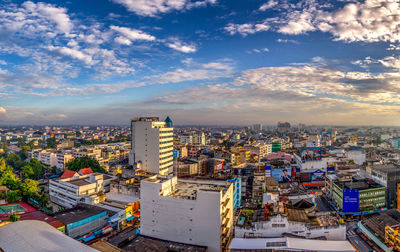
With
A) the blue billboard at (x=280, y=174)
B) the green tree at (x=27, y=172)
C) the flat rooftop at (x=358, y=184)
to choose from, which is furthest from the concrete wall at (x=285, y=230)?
the green tree at (x=27, y=172)

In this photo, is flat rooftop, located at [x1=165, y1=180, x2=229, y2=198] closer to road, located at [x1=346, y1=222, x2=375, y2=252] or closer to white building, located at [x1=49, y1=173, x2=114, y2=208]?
white building, located at [x1=49, y1=173, x2=114, y2=208]

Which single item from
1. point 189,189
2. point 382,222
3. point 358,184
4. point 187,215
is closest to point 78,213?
point 189,189

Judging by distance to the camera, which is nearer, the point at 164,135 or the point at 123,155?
the point at 164,135

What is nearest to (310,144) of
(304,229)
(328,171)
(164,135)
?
(328,171)

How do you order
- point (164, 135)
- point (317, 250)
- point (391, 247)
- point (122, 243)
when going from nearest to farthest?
point (317, 250) → point (122, 243) → point (391, 247) → point (164, 135)

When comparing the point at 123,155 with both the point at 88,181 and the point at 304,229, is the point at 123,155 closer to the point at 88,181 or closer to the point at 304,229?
the point at 88,181

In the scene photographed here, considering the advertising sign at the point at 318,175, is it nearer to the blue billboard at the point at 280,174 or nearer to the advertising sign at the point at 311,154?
the advertising sign at the point at 311,154

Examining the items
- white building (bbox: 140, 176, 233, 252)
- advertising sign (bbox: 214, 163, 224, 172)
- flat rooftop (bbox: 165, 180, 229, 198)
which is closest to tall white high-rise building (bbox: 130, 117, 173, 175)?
advertising sign (bbox: 214, 163, 224, 172)
